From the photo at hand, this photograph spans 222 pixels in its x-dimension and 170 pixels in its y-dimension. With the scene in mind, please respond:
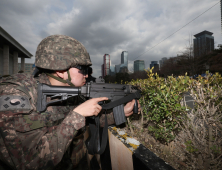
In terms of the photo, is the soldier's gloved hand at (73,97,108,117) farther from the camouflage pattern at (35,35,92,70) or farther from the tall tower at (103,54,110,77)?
the tall tower at (103,54,110,77)

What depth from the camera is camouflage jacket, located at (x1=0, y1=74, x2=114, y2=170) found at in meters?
0.96

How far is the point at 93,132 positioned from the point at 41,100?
4.47 feet

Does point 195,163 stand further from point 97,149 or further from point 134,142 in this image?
point 97,149

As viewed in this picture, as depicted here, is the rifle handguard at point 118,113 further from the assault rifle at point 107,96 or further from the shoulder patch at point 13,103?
the shoulder patch at point 13,103

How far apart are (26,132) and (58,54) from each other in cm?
117

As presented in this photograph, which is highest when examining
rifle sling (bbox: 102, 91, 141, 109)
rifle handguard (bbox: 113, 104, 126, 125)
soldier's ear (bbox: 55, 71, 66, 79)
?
soldier's ear (bbox: 55, 71, 66, 79)

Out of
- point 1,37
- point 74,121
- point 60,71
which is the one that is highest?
point 1,37

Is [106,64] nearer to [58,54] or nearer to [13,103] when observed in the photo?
[58,54]

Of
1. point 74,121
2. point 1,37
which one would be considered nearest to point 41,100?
point 74,121

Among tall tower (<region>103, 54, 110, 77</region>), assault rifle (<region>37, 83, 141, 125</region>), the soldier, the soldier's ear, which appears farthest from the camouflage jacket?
tall tower (<region>103, 54, 110, 77</region>)

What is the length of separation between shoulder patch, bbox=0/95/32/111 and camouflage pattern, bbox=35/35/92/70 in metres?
0.67

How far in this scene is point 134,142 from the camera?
1893 millimetres

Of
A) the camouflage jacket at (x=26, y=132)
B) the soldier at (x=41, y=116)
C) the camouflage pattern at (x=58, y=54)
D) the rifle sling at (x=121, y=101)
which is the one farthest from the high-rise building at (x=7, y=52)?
the rifle sling at (x=121, y=101)

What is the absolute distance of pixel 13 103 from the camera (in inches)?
41.9
